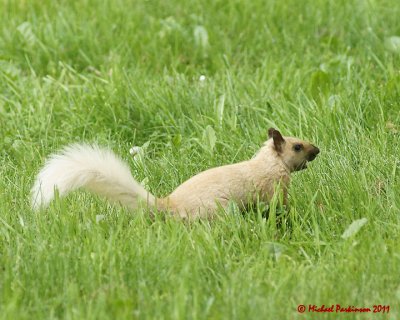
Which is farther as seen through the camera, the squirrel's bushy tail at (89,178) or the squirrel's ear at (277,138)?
the squirrel's ear at (277,138)

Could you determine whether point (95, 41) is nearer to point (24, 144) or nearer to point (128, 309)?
point (24, 144)

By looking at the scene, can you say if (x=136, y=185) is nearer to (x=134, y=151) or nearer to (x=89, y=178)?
(x=89, y=178)

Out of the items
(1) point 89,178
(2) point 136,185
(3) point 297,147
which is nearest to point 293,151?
(3) point 297,147

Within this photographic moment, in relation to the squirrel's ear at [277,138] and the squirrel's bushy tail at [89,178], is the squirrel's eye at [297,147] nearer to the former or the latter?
the squirrel's ear at [277,138]

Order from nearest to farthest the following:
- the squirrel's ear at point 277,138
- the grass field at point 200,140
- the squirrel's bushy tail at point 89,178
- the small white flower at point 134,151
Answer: the grass field at point 200,140
the squirrel's bushy tail at point 89,178
the squirrel's ear at point 277,138
the small white flower at point 134,151

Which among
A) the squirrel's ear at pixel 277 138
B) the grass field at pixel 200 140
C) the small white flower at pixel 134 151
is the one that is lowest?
the small white flower at pixel 134 151

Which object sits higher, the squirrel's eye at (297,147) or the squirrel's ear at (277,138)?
the squirrel's ear at (277,138)

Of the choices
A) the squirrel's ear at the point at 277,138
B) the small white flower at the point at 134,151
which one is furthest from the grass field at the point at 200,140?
the squirrel's ear at the point at 277,138

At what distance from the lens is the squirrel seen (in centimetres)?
396

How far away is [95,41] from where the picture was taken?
648 cm

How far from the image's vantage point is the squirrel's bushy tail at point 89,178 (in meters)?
3.94

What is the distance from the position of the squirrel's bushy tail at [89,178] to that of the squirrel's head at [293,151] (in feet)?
2.18

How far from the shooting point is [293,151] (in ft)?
14.3

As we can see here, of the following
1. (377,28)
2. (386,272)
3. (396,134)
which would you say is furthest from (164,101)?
(386,272)
